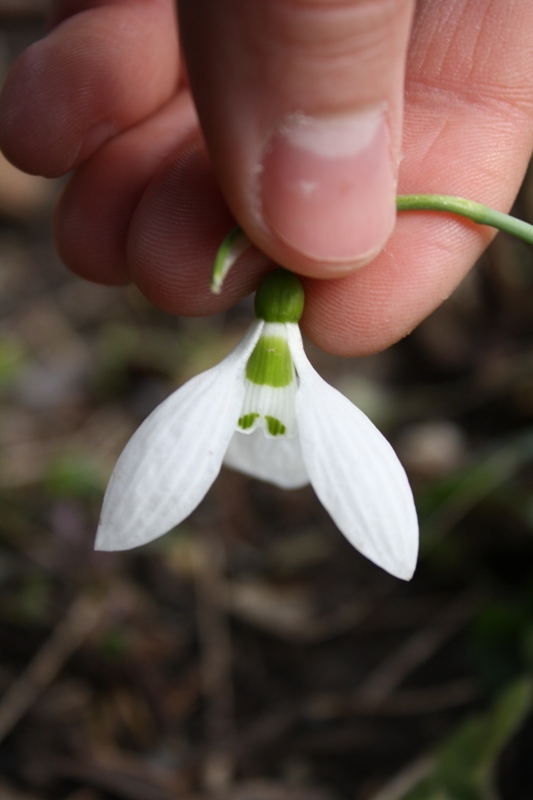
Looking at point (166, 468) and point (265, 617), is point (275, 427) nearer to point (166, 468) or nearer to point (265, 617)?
point (166, 468)

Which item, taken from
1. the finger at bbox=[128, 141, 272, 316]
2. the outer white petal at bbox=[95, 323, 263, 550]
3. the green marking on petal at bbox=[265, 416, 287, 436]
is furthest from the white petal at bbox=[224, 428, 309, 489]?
the finger at bbox=[128, 141, 272, 316]

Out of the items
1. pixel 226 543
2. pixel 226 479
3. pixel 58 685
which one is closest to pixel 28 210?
pixel 226 479

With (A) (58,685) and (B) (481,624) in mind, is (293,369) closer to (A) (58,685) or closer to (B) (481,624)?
(B) (481,624)

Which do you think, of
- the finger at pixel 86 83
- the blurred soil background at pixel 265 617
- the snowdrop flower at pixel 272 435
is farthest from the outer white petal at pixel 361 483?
the finger at pixel 86 83

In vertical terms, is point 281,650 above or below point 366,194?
below

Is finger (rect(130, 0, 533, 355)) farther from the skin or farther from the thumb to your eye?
the thumb

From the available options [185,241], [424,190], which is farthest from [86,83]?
[424,190]
